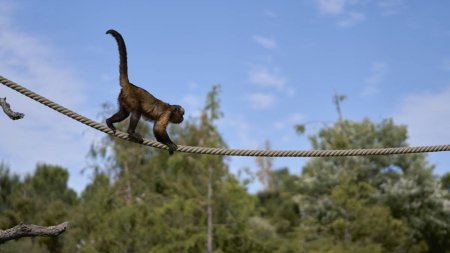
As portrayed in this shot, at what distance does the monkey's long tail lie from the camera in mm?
5772

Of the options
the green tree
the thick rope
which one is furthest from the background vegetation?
the thick rope

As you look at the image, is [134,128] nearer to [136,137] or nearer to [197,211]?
[136,137]

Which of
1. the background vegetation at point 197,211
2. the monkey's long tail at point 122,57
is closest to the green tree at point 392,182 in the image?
the background vegetation at point 197,211

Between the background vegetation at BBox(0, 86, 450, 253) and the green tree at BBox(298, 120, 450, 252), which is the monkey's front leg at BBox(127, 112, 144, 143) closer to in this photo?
the background vegetation at BBox(0, 86, 450, 253)

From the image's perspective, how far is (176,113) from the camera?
7.03 metres

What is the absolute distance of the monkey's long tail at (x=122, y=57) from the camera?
577 cm

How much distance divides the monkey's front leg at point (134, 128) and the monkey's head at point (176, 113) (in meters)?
0.53

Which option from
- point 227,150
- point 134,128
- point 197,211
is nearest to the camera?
point 227,150

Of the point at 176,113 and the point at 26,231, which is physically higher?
the point at 176,113

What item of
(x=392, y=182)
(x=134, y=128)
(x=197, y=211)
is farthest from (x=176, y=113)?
(x=392, y=182)

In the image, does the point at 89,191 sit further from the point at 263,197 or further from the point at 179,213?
the point at 263,197

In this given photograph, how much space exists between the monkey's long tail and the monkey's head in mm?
748

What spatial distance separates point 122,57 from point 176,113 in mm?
1202

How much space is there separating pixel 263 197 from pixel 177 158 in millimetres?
21182
